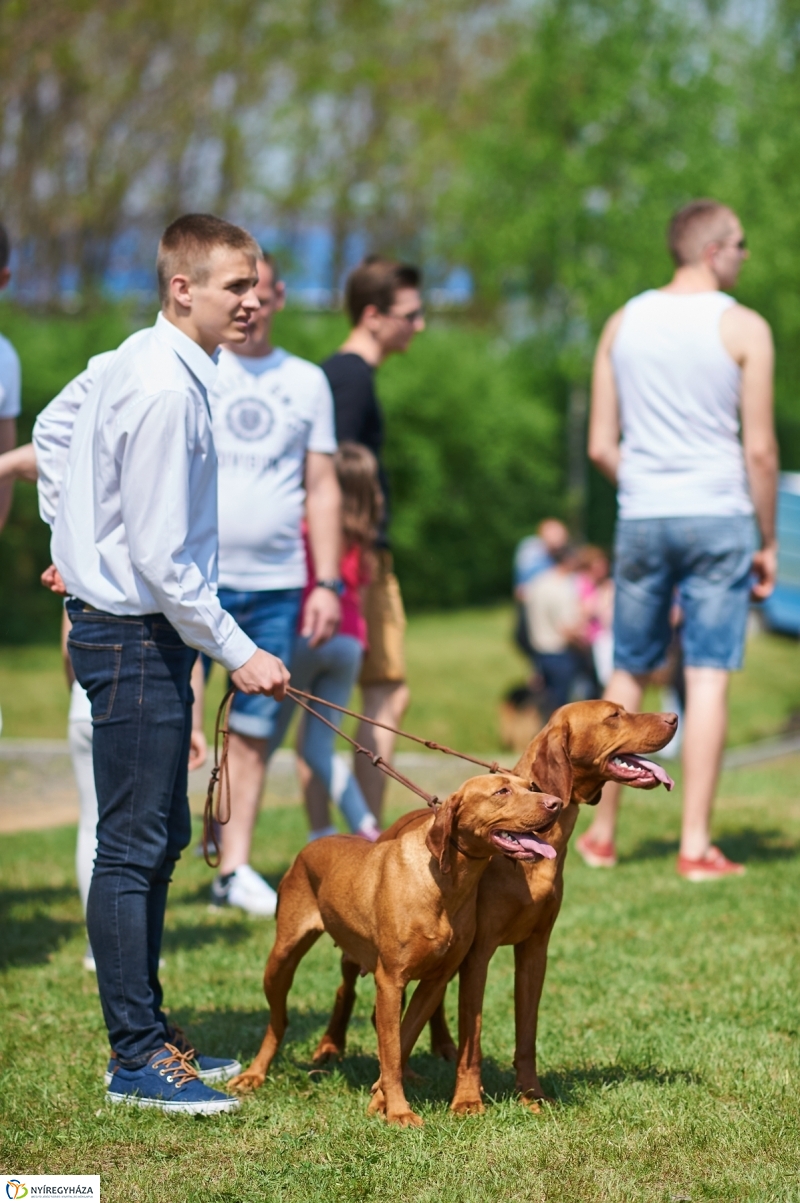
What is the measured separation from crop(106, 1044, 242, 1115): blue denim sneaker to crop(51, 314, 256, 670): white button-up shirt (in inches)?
41.9

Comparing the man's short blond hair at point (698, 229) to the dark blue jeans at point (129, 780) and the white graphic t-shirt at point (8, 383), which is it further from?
the dark blue jeans at point (129, 780)

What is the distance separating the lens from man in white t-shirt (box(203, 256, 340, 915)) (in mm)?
5840

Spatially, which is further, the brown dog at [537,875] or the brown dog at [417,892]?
the brown dog at [537,875]

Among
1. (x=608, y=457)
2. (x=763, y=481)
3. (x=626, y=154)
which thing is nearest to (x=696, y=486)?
(x=763, y=481)

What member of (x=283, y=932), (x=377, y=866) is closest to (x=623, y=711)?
(x=377, y=866)

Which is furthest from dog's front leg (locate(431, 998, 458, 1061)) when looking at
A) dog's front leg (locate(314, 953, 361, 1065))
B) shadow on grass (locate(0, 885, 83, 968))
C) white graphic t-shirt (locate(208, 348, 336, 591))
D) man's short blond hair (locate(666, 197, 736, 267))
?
man's short blond hair (locate(666, 197, 736, 267))

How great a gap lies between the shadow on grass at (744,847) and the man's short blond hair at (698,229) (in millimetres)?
2803

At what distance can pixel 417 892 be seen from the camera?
3639 millimetres

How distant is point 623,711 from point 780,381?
21.7 meters

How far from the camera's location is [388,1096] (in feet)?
12.1

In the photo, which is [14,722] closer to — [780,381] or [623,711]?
[623,711]

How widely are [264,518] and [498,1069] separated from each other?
96.1 inches

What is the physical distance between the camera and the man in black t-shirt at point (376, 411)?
262 inches

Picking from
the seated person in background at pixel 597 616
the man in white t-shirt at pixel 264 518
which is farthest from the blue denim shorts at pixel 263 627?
the seated person in background at pixel 597 616
